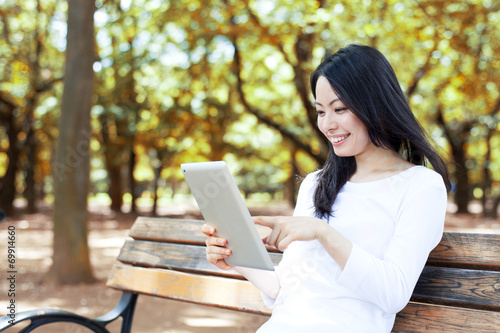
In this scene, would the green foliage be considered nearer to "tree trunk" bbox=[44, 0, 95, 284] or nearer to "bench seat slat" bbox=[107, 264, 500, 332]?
"tree trunk" bbox=[44, 0, 95, 284]

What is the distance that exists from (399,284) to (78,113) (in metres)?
5.85

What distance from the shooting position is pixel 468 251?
2.04m

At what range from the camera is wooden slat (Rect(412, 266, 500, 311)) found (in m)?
1.96

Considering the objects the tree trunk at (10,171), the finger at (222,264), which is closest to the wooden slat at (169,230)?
the finger at (222,264)

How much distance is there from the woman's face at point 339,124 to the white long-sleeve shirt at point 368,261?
17cm

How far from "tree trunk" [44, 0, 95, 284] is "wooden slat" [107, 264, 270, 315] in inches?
155

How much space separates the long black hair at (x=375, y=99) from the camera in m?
1.95

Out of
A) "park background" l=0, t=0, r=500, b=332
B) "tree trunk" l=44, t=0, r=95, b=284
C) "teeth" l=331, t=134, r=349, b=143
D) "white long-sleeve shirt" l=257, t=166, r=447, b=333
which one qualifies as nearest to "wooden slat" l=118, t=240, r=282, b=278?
"white long-sleeve shirt" l=257, t=166, r=447, b=333

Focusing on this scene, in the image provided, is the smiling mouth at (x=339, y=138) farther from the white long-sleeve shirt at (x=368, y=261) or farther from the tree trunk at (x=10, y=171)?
the tree trunk at (x=10, y=171)

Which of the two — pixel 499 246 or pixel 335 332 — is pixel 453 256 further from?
pixel 335 332

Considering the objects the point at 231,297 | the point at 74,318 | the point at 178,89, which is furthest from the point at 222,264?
the point at 178,89

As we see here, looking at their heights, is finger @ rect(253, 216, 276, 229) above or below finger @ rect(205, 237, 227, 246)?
above

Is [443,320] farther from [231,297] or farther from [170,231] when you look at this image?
[170,231]

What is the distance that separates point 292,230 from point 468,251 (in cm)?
82
